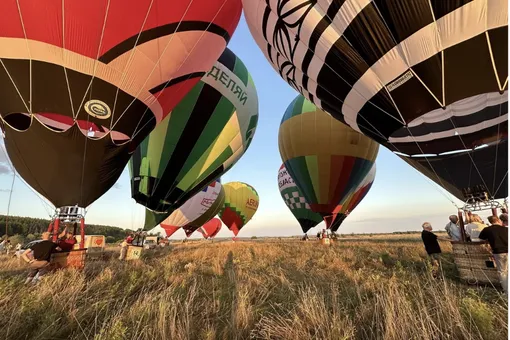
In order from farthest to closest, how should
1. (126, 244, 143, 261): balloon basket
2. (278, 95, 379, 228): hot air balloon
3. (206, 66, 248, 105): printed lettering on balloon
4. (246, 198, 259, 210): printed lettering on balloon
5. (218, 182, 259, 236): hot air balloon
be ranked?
(246, 198, 259, 210): printed lettering on balloon → (218, 182, 259, 236): hot air balloon → (278, 95, 379, 228): hot air balloon → (206, 66, 248, 105): printed lettering on balloon → (126, 244, 143, 261): balloon basket

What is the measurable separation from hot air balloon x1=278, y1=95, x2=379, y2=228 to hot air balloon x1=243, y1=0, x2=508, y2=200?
26.6 ft

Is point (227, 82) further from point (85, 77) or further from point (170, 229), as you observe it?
point (170, 229)

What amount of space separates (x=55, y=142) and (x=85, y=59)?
2.12 m

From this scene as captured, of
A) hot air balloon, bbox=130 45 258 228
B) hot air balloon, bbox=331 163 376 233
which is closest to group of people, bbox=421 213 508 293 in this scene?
hot air balloon, bbox=130 45 258 228

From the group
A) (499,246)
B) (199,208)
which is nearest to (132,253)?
(499,246)

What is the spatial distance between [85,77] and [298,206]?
2416 cm

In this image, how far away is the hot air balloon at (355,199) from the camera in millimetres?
24717

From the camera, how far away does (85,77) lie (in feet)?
21.3

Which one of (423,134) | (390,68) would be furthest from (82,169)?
(423,134)

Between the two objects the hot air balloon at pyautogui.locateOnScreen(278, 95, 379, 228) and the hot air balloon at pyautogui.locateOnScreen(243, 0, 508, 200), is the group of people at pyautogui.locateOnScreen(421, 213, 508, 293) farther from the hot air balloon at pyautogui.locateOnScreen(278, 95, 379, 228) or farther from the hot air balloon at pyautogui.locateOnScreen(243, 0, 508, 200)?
the hot air balloon at pyautogui.locateOnScreen(278, 95, 379, 228)

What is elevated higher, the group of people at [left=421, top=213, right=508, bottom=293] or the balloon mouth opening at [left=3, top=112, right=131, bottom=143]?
the balloon mouth opening at [left=3, top=112, right=131, bottom=143]

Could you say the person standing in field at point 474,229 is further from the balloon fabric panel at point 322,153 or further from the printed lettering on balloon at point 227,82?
the balloon fabric panel at point 322,153

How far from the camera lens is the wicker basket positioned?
5043mm

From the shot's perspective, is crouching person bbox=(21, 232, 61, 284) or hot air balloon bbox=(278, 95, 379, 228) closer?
crouching person bbox=(21, 232, 61, 284)
